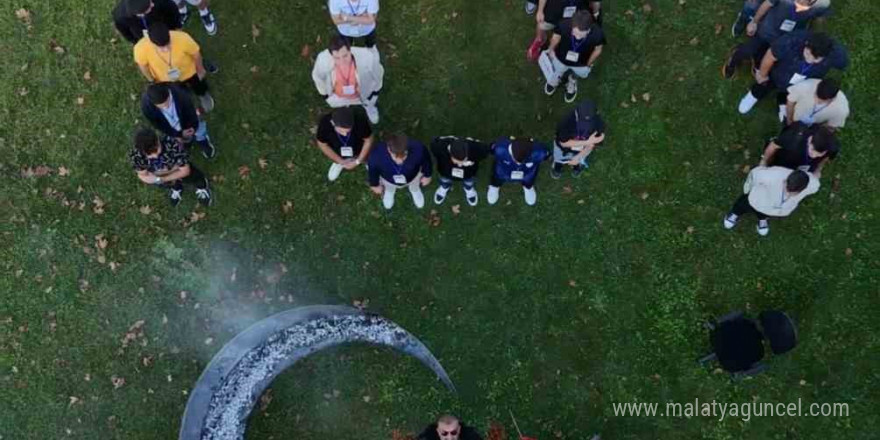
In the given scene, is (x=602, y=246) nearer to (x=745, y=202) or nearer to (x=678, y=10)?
(x=745, y=202)

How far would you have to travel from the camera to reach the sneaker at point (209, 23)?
10.3 m

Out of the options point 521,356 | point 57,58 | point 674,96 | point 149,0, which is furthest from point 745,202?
point 57,58

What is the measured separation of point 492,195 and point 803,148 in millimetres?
3976

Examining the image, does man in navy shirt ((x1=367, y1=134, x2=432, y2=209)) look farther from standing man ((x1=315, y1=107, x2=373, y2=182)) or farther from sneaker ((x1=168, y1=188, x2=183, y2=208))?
sneaker ((x1=168, y1=188, x2=183, y2=208))

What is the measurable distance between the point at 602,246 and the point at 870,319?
3.78m

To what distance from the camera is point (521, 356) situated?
9.79 m

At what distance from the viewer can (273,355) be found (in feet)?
30.9

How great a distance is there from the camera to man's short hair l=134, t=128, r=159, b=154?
315 inches

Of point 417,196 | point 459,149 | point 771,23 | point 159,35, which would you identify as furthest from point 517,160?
point 159,35

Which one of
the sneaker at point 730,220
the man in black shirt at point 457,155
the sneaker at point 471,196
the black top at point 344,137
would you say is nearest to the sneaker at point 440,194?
the sneaker at point 471,196

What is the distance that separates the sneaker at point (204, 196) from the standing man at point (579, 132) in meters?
4.94

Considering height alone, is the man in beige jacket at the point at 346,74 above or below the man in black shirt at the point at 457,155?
above

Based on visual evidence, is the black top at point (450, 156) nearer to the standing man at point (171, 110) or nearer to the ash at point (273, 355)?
the ash at point (273, 355)

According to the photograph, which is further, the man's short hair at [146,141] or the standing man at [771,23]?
the standing man at [771,23]
